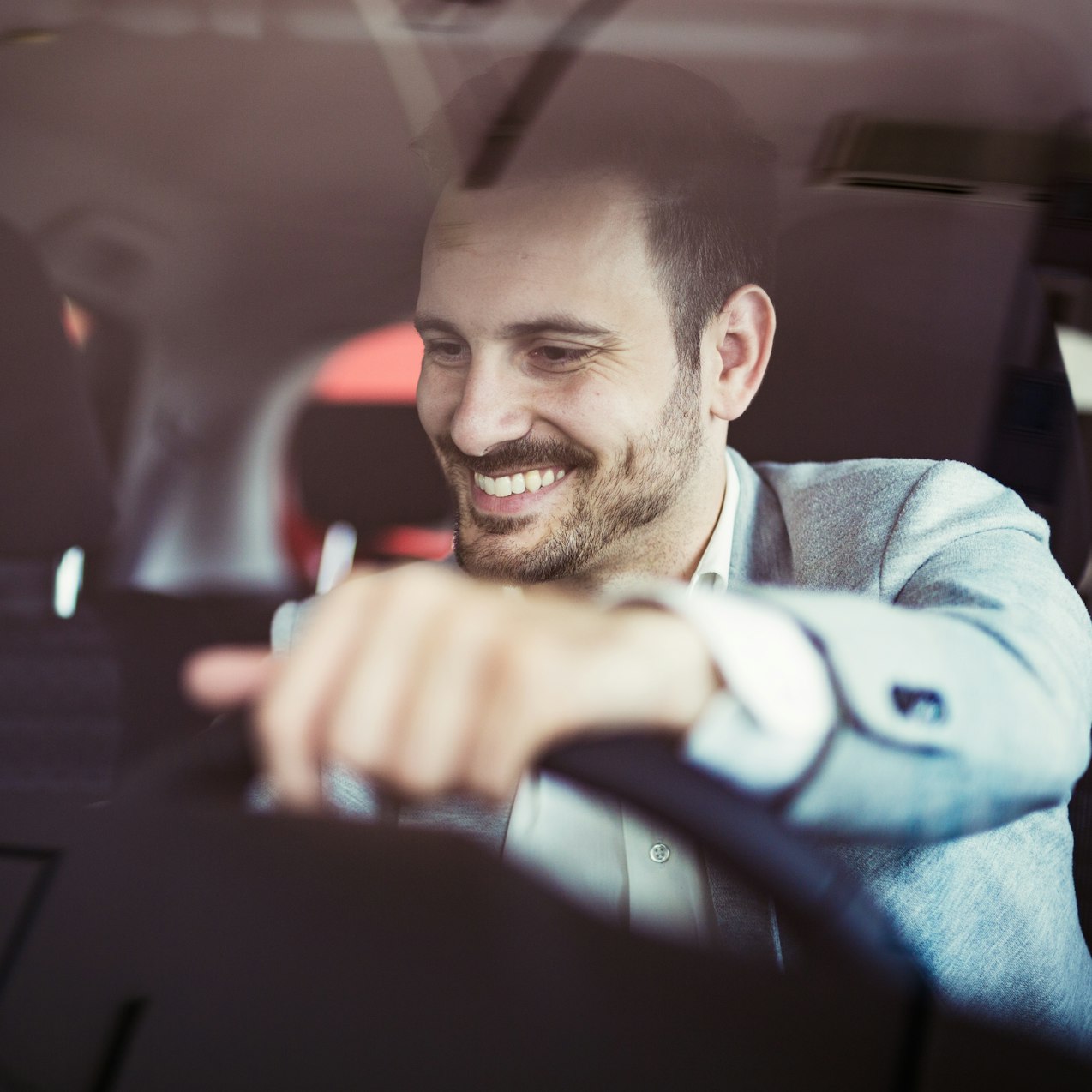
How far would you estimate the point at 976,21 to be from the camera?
0.84m

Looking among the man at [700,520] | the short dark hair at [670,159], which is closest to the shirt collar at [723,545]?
the man at [700,520]

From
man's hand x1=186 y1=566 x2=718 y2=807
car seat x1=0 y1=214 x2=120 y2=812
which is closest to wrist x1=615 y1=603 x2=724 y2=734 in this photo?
man's hand x1=186 y1=566 x2=718 y2=807

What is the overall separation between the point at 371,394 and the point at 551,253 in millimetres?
219

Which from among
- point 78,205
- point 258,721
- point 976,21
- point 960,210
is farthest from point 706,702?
point 78,205

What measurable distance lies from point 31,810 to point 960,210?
2.95ft

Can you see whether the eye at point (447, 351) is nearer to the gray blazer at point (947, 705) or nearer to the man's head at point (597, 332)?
the man's head at point (597, 332)

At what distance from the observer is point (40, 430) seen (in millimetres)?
992

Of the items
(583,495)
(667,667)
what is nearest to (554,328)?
(583,495)

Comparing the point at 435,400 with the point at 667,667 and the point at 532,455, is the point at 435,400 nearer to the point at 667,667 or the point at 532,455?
the point at 532,455

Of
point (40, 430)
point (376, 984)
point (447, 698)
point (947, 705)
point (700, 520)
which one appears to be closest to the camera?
point (447, 698)

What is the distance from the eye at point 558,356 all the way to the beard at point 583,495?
0.06 meters

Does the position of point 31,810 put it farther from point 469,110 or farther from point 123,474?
point 469,110

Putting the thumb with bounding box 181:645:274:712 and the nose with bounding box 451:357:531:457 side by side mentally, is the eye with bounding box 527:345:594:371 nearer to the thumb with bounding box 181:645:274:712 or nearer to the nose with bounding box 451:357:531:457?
the nose with bounding box 451:357:531:457

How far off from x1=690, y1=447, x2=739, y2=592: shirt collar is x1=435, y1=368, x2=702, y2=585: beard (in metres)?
0.04
